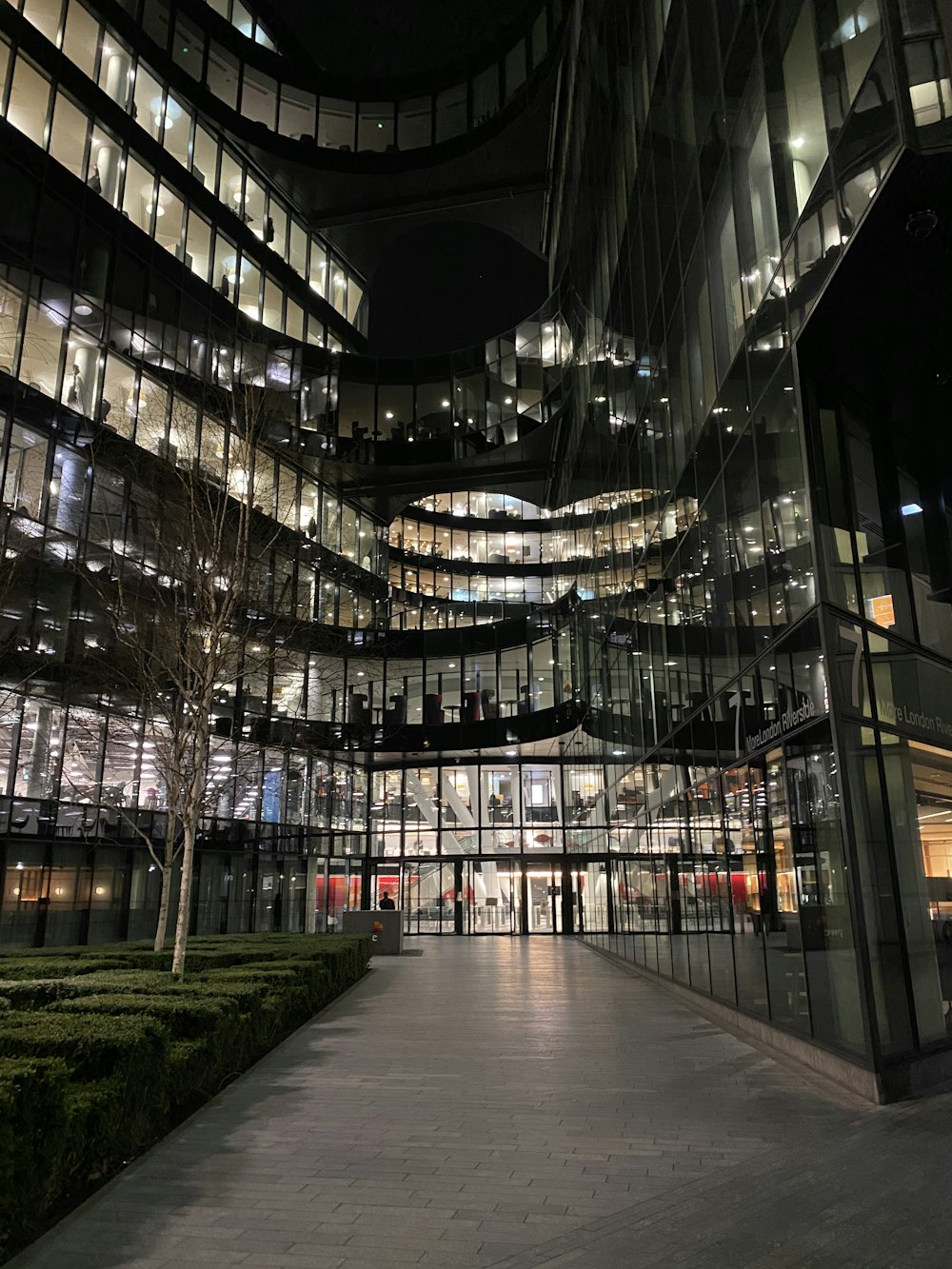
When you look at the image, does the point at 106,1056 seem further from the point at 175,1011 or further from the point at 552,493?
the point at 552,493

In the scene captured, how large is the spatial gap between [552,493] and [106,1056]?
113ft

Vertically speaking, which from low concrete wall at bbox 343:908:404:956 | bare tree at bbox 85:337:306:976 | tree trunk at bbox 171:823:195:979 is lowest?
low concrete wall at bbox 343:908:404:956

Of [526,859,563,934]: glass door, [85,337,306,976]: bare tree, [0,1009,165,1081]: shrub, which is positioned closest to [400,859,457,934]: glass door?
[526,859,563,934]: glass door

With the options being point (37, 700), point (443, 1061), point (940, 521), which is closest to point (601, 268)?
point (940, 521)

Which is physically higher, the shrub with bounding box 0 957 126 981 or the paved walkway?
the shrub with bounding box 0 957 126 981

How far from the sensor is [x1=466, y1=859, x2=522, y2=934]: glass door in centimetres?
3700

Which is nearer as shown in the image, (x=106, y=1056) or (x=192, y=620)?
(x=106, y=1056)

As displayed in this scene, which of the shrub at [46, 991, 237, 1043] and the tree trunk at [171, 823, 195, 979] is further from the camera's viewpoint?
the tree trunk at [171, 823, 195, 979]

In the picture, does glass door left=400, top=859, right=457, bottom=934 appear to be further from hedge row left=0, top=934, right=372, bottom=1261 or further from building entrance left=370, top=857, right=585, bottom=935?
hedge row left=0, top=934, right=372, bottom=1261

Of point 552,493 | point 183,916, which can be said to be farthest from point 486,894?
point 183,916

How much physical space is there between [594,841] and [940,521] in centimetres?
2231

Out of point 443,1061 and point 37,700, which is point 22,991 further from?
point 37,700

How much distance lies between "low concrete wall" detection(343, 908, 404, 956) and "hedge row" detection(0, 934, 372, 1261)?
43.9 feet

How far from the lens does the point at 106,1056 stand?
21.1ft
